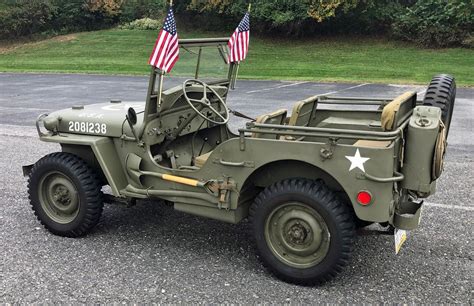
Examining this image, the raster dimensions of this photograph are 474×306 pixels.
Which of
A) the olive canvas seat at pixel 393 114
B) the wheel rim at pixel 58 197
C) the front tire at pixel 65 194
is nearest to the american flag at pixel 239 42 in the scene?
the olive canvas seat at pixel 393 114

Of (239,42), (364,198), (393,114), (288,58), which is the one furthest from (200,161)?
(288,58)

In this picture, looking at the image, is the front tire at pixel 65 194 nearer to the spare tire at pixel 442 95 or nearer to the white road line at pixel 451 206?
the spare tire at pixel 442 95

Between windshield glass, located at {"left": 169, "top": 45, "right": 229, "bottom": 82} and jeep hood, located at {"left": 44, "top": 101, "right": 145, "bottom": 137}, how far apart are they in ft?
1.68

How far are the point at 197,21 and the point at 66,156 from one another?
28268 millimetres

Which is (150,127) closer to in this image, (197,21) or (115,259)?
(115,259)

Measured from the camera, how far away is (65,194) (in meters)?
4.12

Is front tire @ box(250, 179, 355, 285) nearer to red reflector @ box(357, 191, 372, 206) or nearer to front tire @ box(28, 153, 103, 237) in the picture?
red reflector @ box(357, 191, 372, 206)

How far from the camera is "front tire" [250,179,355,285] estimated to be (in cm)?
322

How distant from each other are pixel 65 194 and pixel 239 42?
1946 mm

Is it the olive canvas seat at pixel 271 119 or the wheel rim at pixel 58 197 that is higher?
the olive canvas seat at pixel 271 119

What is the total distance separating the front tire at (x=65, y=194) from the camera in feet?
13.1

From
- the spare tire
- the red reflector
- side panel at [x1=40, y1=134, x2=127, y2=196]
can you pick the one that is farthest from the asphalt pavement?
the spare tire

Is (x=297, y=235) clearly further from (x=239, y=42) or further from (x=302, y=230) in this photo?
(x=239, y=42)

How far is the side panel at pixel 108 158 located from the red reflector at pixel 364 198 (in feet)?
6.12
